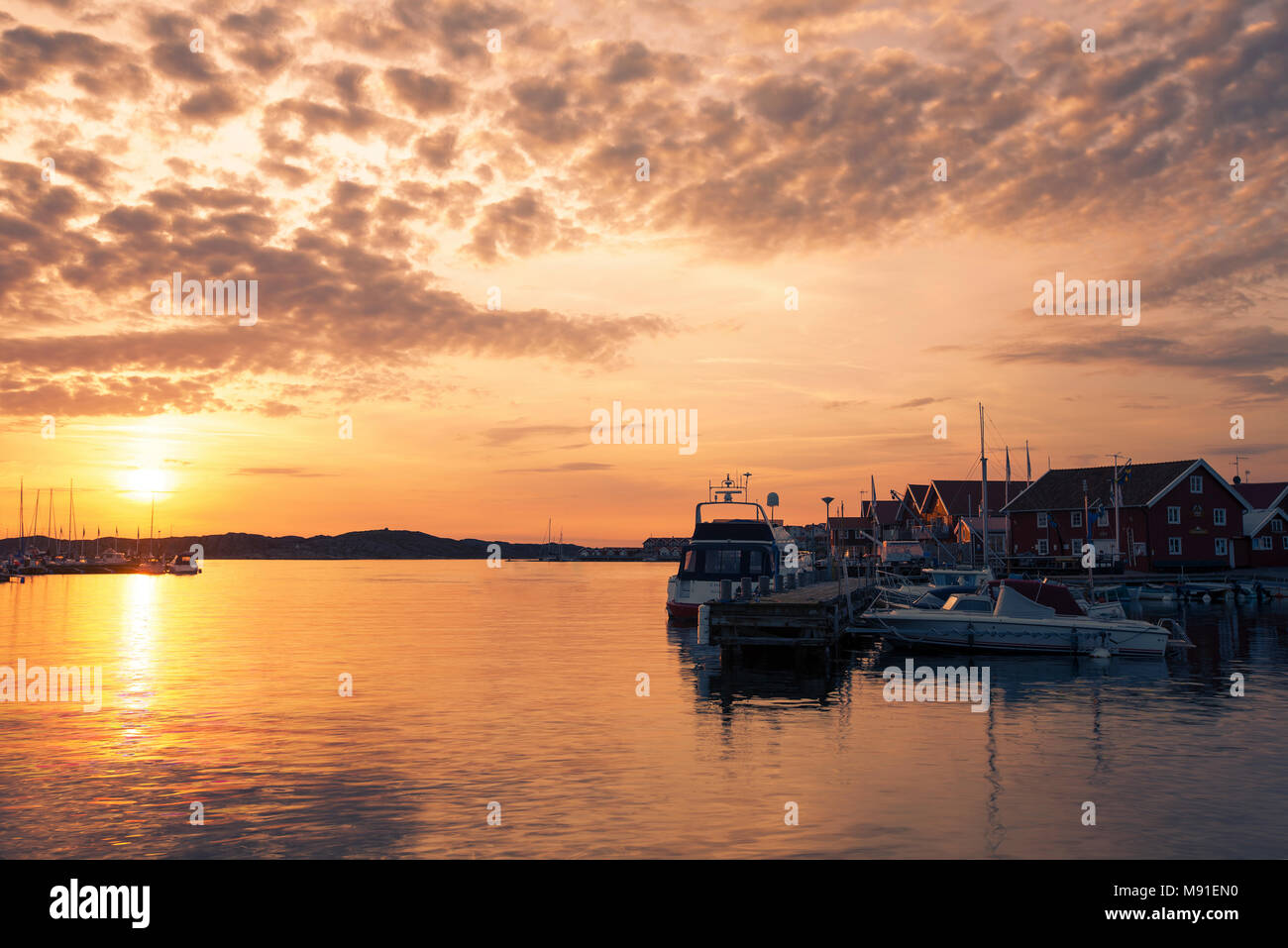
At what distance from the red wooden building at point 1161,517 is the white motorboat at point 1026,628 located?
48.7 metres

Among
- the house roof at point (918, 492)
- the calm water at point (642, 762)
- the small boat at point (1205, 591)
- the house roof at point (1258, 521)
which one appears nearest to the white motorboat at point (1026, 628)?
the calm water at point (642, 762)

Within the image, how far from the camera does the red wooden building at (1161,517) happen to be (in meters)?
85.7

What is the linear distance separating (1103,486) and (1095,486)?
0.80 m

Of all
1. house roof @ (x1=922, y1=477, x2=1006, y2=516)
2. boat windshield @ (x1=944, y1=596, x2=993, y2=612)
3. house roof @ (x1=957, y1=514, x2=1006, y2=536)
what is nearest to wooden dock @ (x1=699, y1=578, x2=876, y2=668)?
boat windshield @ (x1=944, y1=596, x2=993, y2=612)

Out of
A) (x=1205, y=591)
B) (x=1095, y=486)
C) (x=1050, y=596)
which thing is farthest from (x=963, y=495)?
(x=1050, y=596)

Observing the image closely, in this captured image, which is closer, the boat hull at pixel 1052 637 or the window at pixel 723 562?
the boat hull at pixel 1052 637

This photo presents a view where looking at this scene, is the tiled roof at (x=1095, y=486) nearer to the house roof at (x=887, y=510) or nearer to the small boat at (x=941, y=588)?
the small boat at (x=941, y=588)

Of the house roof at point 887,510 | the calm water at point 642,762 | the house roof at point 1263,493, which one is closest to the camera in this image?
the calm water at point 642,762

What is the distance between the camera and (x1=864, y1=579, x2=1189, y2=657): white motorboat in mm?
37250
